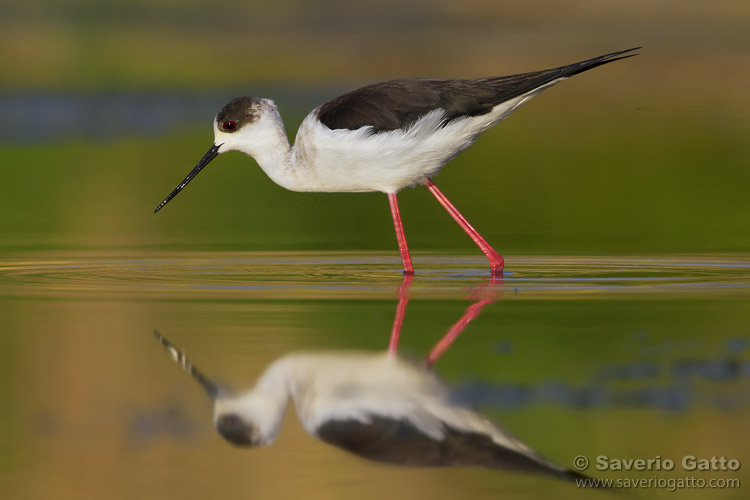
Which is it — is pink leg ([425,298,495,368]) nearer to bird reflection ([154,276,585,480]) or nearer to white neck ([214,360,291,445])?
bird reflection ([154,276,585,480])

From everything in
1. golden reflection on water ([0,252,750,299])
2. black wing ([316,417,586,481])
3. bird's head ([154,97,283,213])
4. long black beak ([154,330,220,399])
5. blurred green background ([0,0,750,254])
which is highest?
black wing ([316,417,586,481])

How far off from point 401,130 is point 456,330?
7.78 feet

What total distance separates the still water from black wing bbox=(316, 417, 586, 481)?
0.05m

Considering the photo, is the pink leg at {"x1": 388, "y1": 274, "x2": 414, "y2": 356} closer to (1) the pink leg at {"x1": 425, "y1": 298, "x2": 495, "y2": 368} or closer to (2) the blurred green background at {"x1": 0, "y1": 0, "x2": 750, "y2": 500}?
(2) the blurred green background at {"x1": 0, "y1": 0, "x2": 750, "y2": 500}

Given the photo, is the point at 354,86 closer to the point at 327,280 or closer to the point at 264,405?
the point at 327,280

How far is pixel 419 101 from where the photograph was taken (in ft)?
30.2

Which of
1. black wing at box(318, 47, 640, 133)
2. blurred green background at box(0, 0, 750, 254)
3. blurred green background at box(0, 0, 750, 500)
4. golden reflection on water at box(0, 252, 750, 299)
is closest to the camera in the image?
blurred green background at box(0, 0, 750, 500)

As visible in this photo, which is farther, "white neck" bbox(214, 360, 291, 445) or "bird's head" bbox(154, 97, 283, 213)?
"bird's head" bbox(154, 97, 283, 213)

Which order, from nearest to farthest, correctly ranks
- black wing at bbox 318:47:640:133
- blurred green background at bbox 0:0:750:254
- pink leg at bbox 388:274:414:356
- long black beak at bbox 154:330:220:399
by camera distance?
long black beak at bbox 154:330:220:399 → pink leg at bbox 388:274:414:356 → black wing at bbox 318:47:640:133 → blurred green background at bbox 0:0:750:254

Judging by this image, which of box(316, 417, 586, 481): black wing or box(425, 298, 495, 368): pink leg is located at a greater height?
box(316, 417, 586, 481): black wing

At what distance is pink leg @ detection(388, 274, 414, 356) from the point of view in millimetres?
6629

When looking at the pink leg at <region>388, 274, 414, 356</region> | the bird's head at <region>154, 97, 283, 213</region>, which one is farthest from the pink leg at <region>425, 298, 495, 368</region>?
the bird's head at <region>154, 97, 283, 213</region>

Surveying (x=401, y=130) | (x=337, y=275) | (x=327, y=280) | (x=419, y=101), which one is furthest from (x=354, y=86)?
(x=327, y=280)

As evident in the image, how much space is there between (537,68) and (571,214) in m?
14.4
